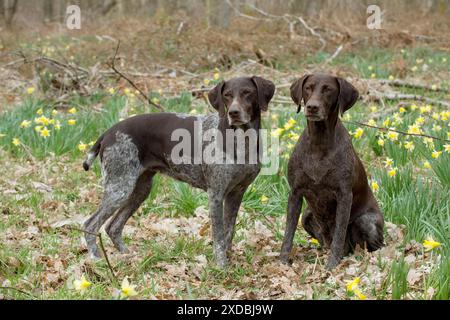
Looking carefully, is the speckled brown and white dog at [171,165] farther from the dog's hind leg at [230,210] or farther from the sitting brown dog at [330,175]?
the sitting brown dog at [330,175]

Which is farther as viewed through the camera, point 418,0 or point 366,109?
point 418,0

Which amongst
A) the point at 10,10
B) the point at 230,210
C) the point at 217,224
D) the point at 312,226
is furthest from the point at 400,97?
the point at 10,10

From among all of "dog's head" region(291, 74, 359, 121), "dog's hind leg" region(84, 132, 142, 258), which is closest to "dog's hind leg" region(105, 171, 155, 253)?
"dog's hind leg" region(84, 132, 142, 258)

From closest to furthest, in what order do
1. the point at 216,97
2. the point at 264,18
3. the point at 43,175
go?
1. the point at 216,97
2. the point at 43,175
3. the point at 264,18

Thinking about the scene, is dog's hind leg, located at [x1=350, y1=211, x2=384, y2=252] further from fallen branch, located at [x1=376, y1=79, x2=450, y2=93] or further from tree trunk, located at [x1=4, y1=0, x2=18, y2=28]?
tree trunk, located at [x1=4, y1=0, x2=18, y2=28]

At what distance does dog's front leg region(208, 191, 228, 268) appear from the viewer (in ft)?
16.5

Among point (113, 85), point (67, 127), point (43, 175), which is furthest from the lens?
point (113, 85)

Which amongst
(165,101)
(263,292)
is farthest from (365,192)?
(165,101)

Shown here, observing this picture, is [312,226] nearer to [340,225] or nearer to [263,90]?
[340,225]

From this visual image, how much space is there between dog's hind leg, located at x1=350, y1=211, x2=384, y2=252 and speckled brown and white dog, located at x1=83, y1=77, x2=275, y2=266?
92 centimetres

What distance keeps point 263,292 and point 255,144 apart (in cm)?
124

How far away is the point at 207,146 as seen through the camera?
17.1 ft

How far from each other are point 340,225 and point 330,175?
39 centimetres

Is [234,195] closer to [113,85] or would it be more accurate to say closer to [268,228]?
[268,228]
